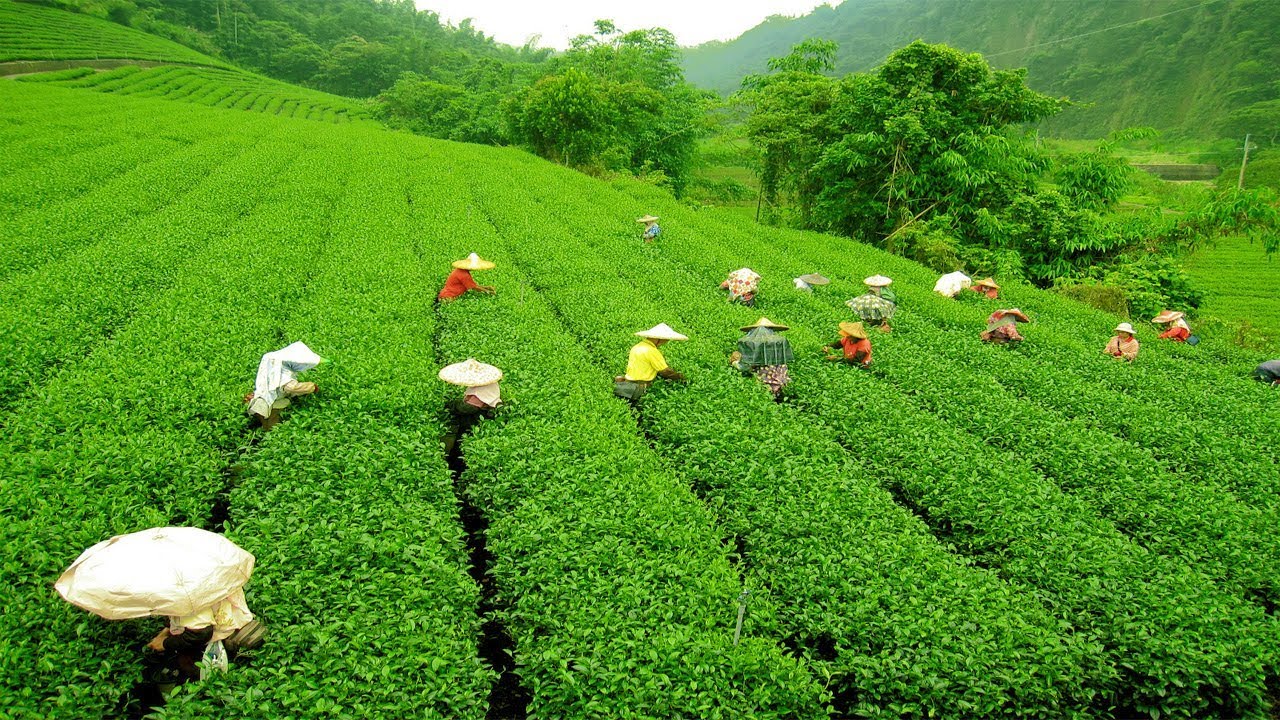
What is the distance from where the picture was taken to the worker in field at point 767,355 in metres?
10.9

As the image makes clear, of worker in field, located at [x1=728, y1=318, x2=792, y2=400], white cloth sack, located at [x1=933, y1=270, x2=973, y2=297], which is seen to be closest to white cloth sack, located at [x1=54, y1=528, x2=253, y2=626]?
worker in field, located at [x1=728, y1=318, x2=792, y2=400]

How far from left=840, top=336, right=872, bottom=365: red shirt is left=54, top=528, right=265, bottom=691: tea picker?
10.1m

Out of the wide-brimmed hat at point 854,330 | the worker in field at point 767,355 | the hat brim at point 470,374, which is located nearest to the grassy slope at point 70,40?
the hat brim at point 470,374

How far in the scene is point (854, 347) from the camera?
39.4 feet

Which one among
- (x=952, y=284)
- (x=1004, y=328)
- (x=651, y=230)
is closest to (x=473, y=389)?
(x=1004, y=328)

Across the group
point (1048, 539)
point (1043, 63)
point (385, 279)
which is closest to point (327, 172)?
point (385, 279)

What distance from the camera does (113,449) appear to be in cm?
720

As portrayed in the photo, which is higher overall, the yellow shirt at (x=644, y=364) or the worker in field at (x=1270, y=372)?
the worker in field at (x=1270, y=372)

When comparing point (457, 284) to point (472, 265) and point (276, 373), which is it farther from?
point (276, 373)

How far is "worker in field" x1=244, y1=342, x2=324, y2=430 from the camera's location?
8.57 meters

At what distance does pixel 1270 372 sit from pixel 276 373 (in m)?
18.5

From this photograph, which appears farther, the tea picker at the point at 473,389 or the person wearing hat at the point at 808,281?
the person wearing hat at the point at 808,281

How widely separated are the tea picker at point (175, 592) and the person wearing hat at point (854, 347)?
10.1 m

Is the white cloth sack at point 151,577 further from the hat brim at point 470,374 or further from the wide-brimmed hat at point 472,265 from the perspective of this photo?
the wide-brimmed hat at point 472,265
